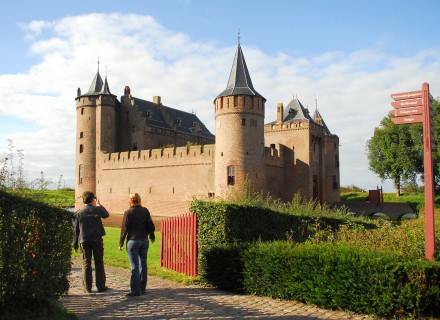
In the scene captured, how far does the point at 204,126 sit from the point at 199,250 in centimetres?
4268

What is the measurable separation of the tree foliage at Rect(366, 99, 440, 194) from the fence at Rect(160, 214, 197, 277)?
38.0m

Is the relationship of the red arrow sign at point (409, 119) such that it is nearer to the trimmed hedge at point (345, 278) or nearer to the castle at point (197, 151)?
the trimmed hedge at point (345, 278)

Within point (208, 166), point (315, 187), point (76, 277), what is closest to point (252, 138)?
point (208, 166)

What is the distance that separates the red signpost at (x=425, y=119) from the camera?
7.42 m

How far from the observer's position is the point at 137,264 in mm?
7863

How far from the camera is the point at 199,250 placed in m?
9.74

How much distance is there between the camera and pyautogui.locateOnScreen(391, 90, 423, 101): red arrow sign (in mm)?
7984

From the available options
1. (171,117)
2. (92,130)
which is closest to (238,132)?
(92,130)

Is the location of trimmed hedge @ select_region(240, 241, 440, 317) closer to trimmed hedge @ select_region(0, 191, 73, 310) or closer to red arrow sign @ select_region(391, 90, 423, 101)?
red arrow sign @ select_region(391, 90, 423, 101)

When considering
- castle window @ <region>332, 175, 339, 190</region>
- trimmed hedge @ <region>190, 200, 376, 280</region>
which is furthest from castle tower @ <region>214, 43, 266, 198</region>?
trimmed hedge @ <region>190, 200, 376, 280</region>

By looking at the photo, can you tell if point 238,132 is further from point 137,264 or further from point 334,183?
point 137,264

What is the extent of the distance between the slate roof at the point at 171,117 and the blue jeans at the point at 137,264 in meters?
35.4

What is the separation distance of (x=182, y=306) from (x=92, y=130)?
36727mm

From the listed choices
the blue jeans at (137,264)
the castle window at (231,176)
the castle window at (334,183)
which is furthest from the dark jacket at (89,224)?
the castle window at (334,183)
